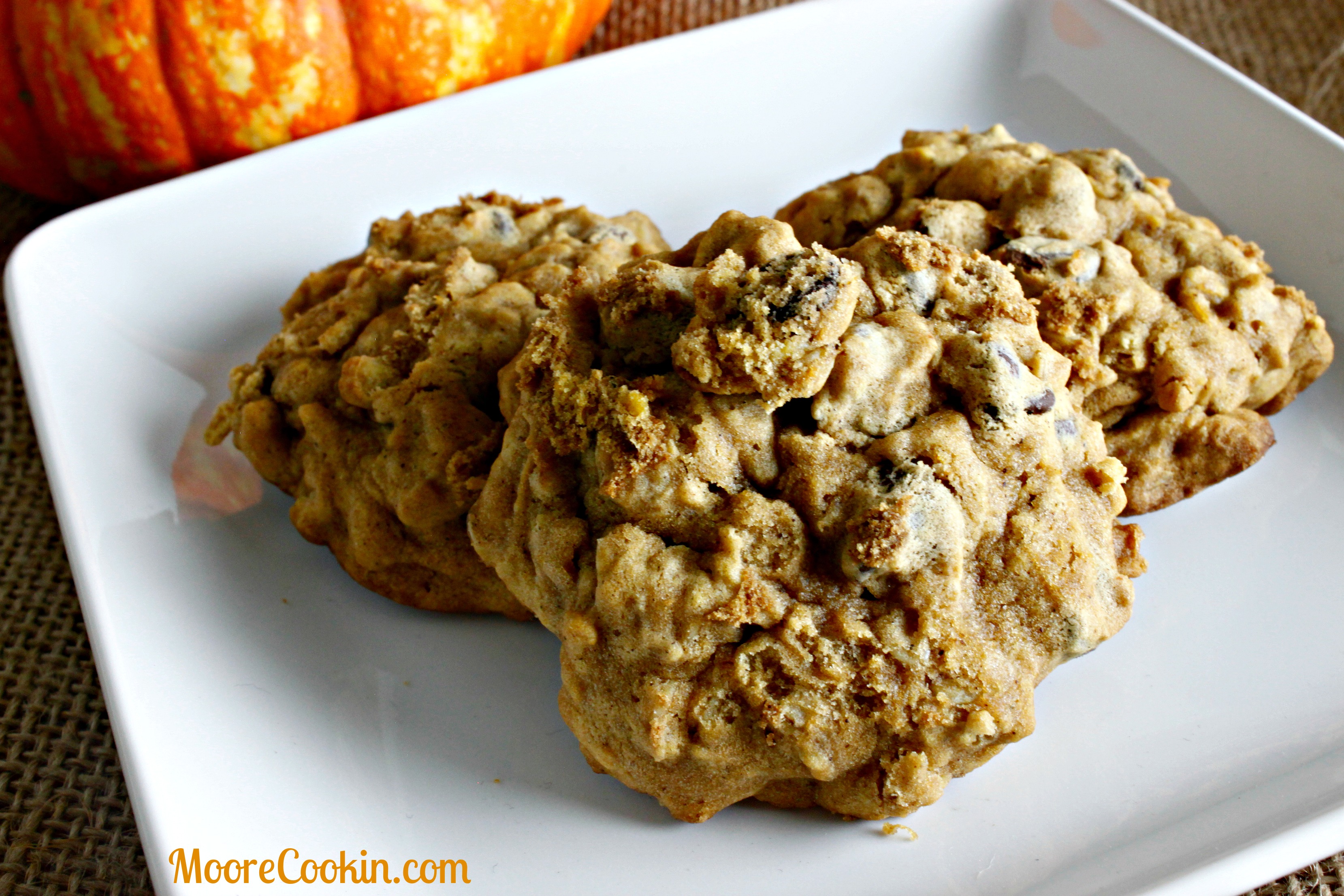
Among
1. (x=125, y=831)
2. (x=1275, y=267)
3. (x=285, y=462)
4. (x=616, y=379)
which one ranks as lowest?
(x=125, y=831)

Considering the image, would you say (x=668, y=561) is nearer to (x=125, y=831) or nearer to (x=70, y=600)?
(x=125, y=831)

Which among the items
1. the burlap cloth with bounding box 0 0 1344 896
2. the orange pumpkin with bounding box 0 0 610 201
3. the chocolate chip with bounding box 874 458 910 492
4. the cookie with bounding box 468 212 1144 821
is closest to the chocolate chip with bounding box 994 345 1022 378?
the cookie with bounding box 468 212 1144 821

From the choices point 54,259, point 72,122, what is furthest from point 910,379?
point 72,122

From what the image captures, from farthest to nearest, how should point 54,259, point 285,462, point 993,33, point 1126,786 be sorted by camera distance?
point 993,33
point 54,259
point 285,462
point 1126,786

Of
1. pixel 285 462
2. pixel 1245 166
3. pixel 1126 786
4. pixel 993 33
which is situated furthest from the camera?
pixel 993 33

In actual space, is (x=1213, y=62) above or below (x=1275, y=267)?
above

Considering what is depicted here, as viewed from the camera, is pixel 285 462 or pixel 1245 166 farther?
pixel 1245 166

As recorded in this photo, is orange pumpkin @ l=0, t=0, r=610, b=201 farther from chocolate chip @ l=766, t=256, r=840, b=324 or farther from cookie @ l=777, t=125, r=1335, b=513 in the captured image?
chocolate chip @ l=766, t=256, r=840, b=324
